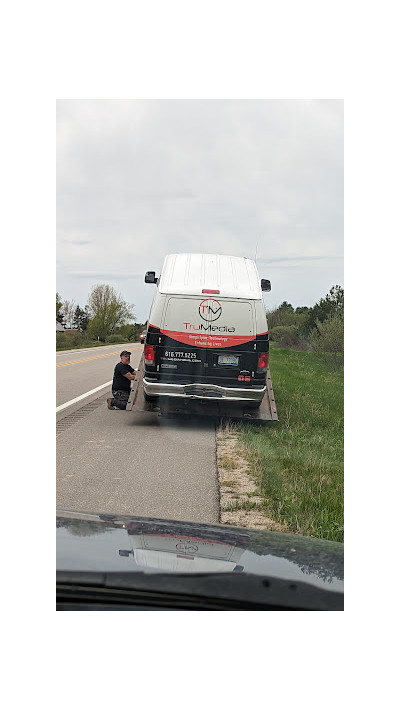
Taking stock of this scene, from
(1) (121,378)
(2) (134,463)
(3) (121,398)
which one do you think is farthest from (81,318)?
(3) (121,398)

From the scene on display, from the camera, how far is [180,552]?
2.22 metres

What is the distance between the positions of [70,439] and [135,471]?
220cm

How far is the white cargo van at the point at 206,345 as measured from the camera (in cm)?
970

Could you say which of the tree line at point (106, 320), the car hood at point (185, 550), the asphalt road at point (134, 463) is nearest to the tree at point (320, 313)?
the asphalt road at point (134, 463)

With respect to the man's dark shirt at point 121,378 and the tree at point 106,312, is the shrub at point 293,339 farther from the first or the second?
the tree at point 106,312

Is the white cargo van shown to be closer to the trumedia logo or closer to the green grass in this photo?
the trumedia logo

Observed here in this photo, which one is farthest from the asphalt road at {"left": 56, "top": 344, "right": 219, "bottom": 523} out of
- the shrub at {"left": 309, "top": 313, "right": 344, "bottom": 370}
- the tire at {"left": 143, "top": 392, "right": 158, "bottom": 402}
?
the shrub at {"left": 309, "top": 313, "right": 344, "bottom": 370}

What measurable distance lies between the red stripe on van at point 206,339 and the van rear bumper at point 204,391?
0.57 meters

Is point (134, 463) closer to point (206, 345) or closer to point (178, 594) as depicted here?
point (206, 345)

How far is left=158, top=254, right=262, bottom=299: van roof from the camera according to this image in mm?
9836

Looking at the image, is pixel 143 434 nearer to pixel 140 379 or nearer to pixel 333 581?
pixel 140 379

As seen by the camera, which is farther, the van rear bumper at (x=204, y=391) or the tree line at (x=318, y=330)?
the tree line at (x=318, y=330)

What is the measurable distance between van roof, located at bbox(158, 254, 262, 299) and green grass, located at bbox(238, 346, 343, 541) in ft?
6.86

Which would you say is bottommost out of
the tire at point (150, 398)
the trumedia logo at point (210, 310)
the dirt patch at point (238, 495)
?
the dirt patch at point (238, 495)
